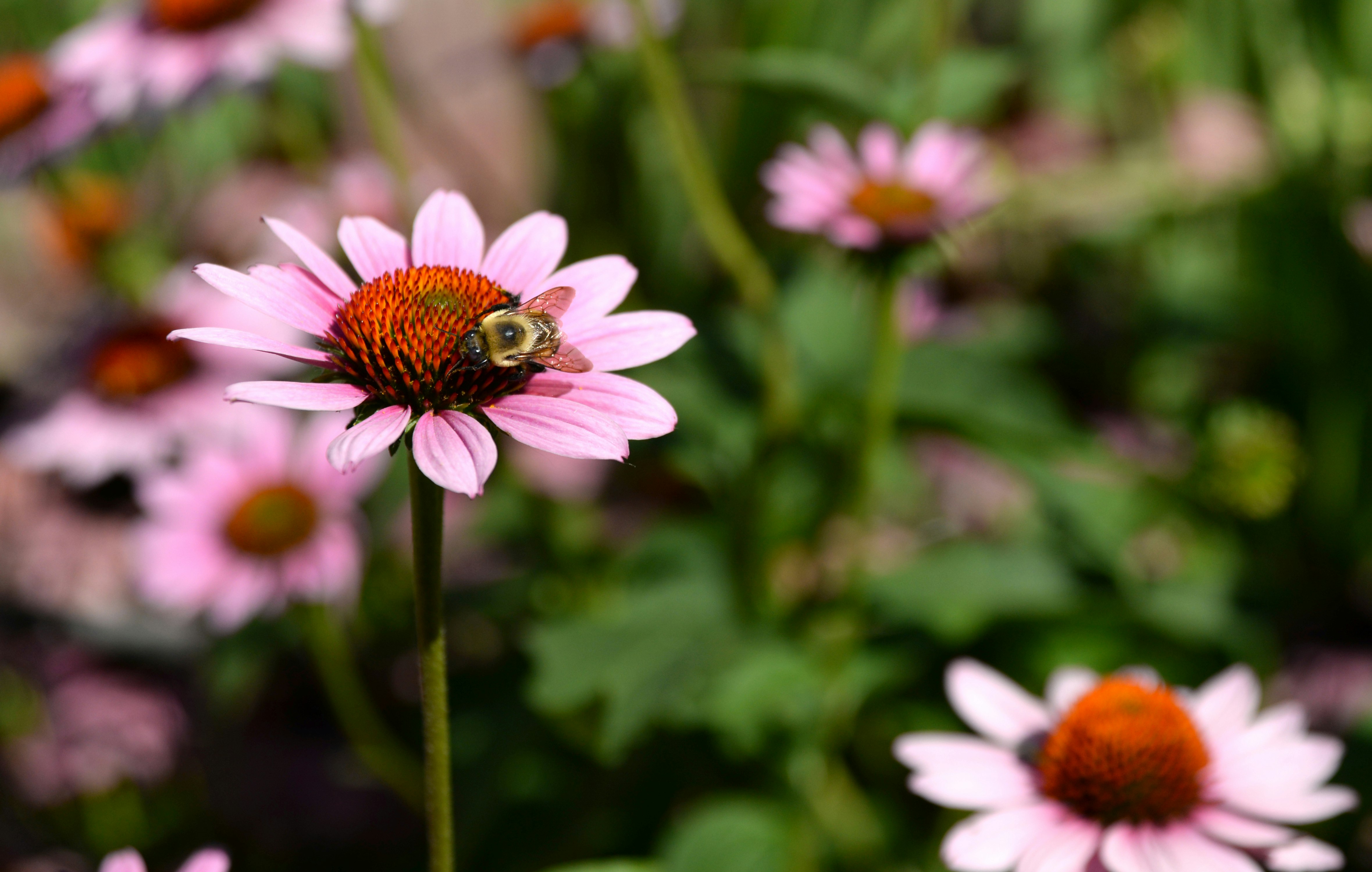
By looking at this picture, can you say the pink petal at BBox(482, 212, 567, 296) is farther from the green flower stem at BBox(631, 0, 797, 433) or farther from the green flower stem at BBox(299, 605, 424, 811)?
the green flower stem at BBox(299, 605, 424, 811)

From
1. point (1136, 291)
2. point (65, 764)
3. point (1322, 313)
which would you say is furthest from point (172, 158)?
point (1322, 313)

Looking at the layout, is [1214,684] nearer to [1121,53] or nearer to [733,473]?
[733,473]

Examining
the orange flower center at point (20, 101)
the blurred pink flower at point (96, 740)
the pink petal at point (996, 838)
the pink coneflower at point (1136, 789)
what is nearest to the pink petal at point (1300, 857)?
the pink coneflower at point (1136, 789)

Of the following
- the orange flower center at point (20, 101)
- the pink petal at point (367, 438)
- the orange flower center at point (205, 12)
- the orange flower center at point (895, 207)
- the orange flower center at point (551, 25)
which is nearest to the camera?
the pink petal at point (367, 438)

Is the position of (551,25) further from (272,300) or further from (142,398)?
(272,300)

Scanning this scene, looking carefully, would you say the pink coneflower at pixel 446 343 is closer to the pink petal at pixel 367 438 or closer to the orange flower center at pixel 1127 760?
the pink petal at pixel 367 438
